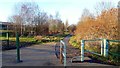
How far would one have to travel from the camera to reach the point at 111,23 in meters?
18.0

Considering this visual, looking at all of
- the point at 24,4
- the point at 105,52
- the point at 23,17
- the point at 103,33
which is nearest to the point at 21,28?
the point at 23,17

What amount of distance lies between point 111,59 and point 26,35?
28.8 m

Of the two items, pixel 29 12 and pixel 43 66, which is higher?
pixel 29 12

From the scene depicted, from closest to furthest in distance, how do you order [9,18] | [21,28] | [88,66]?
[88,66] → [21,28] → [9,18]

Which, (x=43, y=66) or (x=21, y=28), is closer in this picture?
(x=43, y=66)

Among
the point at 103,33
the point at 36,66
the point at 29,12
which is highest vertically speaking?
the point at 29,12

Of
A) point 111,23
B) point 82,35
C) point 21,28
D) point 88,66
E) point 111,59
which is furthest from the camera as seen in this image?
point 21,28

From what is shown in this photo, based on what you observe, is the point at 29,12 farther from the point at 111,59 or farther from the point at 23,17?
the point at 111,59

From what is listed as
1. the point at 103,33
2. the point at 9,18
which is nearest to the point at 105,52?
the point at 103,33

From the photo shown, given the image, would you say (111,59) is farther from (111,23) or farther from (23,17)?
(23,17)

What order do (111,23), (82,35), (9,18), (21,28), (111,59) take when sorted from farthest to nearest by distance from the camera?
1. (9,18)
2. (21,28)
3. (82,35)
4. (111,23)
5. (111,59)

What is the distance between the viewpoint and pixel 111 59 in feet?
37.4

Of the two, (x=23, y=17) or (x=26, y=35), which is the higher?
(x=23, y=17)

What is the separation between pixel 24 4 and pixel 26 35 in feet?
16.4
